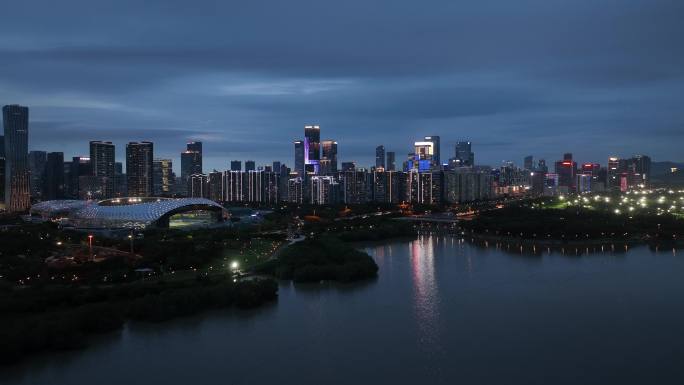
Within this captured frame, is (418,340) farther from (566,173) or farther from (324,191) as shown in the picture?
(566,173)

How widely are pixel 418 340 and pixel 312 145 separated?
45.5 metres

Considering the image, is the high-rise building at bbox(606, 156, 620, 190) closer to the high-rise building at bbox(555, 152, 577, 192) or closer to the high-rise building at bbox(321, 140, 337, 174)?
the high-rise building at bbox(555, 152, 577, 192)

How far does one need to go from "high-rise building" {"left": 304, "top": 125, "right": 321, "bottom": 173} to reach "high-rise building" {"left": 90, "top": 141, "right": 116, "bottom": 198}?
15033 millimetres

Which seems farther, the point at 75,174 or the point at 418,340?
the point at 75,174

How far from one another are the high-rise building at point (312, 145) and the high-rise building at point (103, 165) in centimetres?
1503

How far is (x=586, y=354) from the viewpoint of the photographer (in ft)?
22.9

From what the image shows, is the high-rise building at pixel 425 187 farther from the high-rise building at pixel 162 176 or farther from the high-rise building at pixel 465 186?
the high-rise building at pixel 162 176

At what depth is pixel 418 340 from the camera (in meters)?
7.51

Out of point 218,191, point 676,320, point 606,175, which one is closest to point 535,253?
point 676,320

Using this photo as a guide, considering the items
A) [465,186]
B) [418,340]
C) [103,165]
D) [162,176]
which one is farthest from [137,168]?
[418,340]

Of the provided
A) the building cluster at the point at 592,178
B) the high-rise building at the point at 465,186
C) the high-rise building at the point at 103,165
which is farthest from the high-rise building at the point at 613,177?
the high-rise building at the point at 103,165

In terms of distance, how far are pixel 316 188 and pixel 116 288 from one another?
30.2 meters

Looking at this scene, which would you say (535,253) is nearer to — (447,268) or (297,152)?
(447,268)

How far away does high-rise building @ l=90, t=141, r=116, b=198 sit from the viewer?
42.8m
